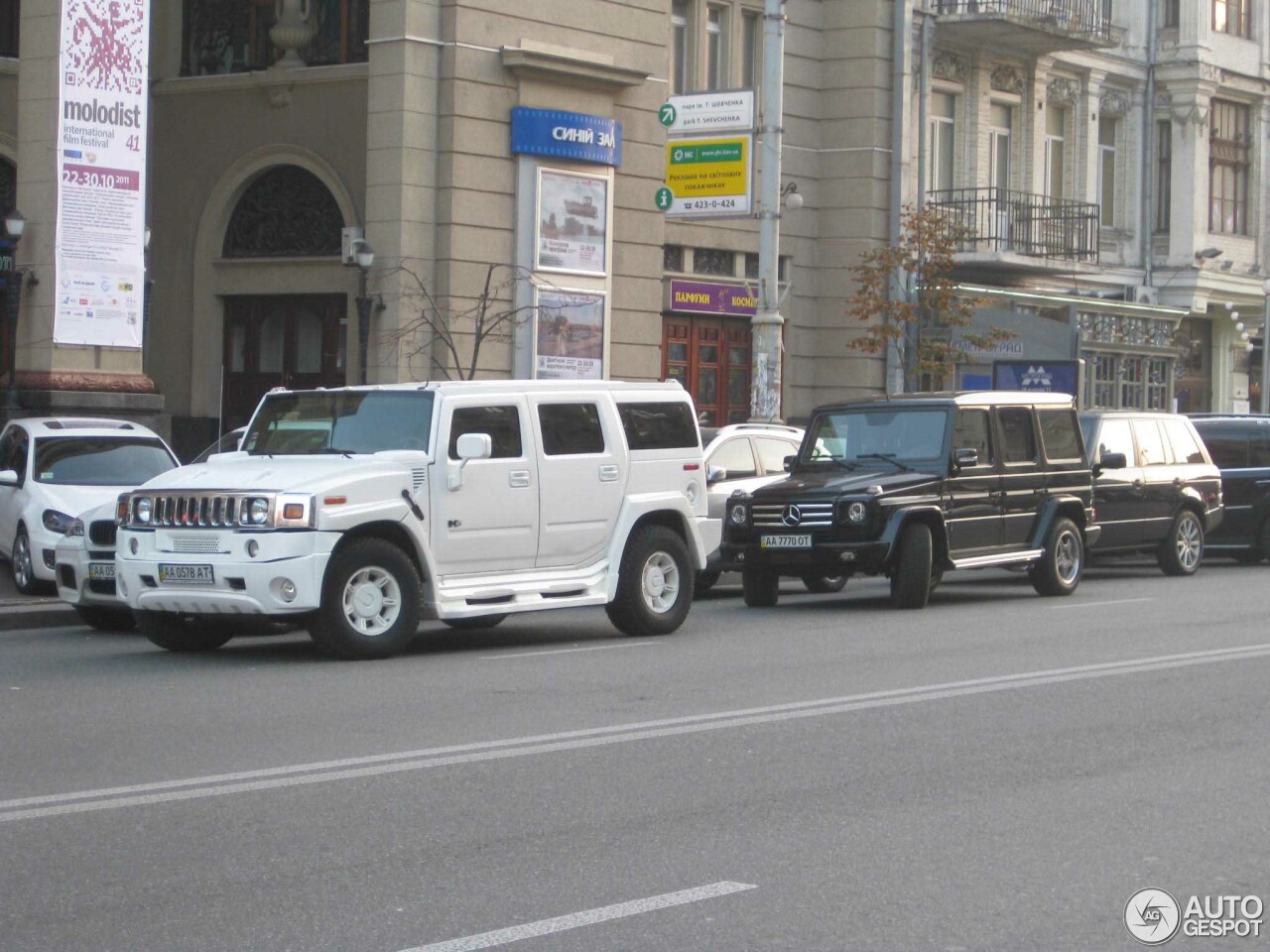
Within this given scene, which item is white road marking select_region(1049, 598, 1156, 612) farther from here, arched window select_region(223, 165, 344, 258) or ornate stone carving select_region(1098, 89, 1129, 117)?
ornate stone carving select_region(1098, 89, 1129, 117)

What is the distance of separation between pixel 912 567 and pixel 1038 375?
45.8ft

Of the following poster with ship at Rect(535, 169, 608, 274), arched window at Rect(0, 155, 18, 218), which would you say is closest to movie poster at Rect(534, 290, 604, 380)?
poster with ship at Rect(535, 169, 608, 274)

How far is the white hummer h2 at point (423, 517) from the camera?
41.1ft

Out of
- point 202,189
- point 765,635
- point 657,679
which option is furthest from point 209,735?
point 202,189

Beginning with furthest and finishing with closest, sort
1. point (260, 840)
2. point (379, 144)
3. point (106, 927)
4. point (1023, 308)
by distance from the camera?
point (1023, 308), point (379, 144), point (260, 840), point (106, 927)

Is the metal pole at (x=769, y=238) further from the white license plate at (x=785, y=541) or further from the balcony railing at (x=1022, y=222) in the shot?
the balcony railing at (x=1022, y=222)

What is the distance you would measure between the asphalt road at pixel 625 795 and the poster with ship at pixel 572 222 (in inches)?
612

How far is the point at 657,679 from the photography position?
11945 millimetres

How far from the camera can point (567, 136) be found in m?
28.7

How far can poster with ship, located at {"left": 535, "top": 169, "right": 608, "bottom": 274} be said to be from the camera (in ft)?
93.9

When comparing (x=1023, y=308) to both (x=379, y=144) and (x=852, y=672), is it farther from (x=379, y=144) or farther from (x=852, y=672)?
(x=852, y=672)

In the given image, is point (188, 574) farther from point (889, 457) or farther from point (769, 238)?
point (769, 238)

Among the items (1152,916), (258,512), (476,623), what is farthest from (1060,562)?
(1152,916)

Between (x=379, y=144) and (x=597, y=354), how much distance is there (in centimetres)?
479
